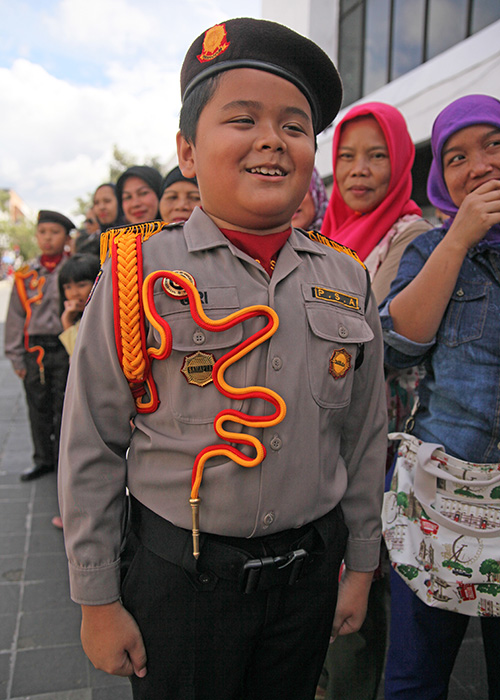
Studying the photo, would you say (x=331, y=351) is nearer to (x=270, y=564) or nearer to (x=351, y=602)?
(x=270, y=564)

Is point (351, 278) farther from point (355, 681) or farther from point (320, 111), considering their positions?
point (355, 681)

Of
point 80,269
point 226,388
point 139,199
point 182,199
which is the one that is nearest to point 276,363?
point 226,388

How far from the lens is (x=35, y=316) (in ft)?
13.3

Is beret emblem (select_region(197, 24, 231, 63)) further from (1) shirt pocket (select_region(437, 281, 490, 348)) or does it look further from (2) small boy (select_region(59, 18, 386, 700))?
(1) shirt pocket (select_region(437, 281, 490, 348))

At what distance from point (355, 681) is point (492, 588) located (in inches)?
28.2

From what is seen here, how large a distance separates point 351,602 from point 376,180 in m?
1.50

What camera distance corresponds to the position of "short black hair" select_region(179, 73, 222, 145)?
1.15 metres

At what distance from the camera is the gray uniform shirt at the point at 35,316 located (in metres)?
4.00

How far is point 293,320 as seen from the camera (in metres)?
1.19

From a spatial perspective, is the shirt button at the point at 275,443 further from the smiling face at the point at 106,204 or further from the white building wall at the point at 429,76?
the white building wall at the point at 429,76

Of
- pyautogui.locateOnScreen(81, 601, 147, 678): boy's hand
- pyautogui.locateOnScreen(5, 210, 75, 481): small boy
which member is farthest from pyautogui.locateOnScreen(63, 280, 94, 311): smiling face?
pyautogui.locateOnScreen(81, 601, 147, 678): boy's hand

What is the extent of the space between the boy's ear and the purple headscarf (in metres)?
0.81

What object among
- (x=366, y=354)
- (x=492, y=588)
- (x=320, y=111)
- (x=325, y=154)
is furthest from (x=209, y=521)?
(x=325, y=154)

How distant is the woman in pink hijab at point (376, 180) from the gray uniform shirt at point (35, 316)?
2.52 meters
